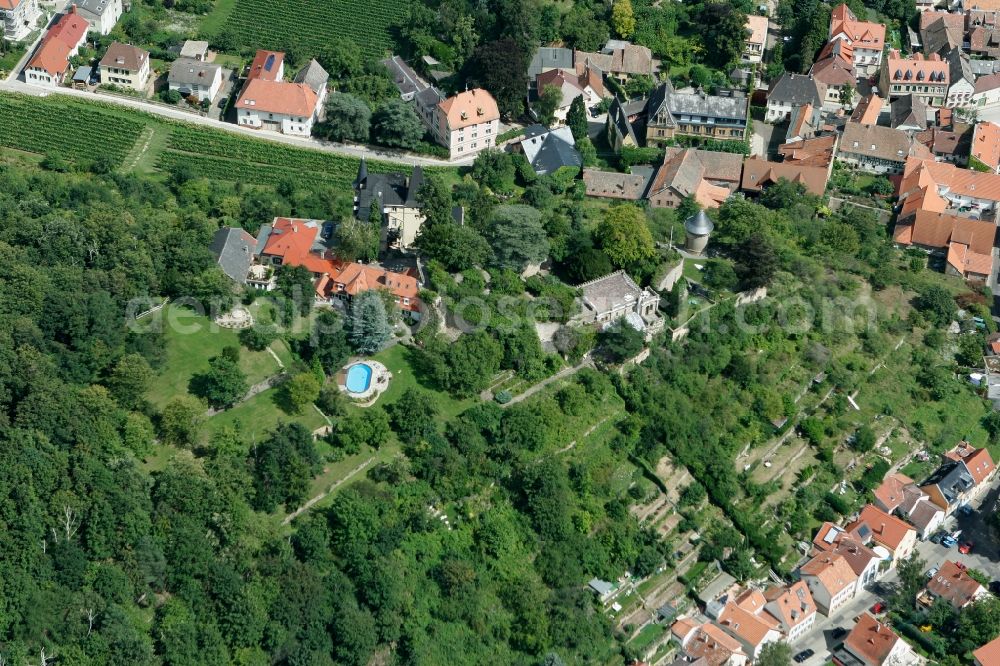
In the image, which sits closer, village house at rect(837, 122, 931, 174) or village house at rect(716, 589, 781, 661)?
A: village house at rect(716, 589, 781, 661)

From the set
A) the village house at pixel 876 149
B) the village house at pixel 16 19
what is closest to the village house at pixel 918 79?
the village house at pixel 876 149

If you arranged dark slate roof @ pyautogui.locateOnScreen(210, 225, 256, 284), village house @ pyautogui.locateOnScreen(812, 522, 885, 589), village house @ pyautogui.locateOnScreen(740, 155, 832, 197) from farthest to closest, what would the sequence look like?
village house @ pyautogui.locateOnScreen(740, 155, 832, 197) → dark slate roof @ pyautogui.locateOnScreen(210, 225, 256, 284) → village house @ pyautogui.locateOnScreen(812, 522, 885, 589)

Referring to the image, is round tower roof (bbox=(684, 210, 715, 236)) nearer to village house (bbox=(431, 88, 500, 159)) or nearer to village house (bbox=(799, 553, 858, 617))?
village house (bbox=(431, 88, 500, 159))

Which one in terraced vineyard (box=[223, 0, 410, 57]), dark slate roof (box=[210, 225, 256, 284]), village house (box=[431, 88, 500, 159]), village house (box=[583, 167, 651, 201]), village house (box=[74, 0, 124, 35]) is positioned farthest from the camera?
terraced vineyard (box=[223, 0, 410, 57])

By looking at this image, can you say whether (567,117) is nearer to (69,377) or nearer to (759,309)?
(759,309)

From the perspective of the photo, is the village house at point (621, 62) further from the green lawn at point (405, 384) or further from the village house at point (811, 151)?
the green lawn at point (405, 384)

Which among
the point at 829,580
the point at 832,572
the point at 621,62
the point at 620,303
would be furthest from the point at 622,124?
the point at 829,580

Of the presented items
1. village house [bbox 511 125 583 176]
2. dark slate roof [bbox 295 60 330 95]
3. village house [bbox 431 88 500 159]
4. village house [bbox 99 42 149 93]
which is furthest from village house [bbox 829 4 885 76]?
village house [bbox 99 42 149 93]
